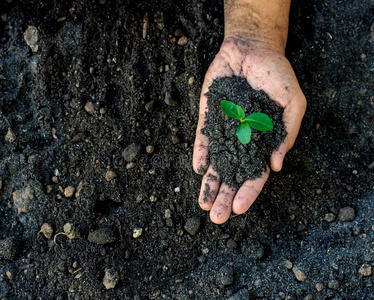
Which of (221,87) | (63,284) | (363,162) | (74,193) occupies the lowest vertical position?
(63,284)

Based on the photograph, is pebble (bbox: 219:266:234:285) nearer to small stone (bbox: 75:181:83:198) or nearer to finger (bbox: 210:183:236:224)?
finger (bbox: 210:183:236:224)

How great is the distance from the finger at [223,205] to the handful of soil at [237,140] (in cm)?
4

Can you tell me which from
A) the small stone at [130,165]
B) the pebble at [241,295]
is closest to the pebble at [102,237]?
the small stone at [130,165]

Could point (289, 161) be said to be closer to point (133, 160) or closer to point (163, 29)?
point (133, 160)

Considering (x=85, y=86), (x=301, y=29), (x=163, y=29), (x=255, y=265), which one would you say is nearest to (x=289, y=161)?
(x=255, y=265)

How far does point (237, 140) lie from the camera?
2.29 m

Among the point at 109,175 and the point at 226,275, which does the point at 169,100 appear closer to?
the point at 109,175

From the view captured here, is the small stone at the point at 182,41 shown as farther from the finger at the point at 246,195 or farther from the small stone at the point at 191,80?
the finger at the point at 246,195

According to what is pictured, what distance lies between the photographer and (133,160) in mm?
2578

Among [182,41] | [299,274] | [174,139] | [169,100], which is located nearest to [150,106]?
[169,100]

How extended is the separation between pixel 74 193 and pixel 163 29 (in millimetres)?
1113

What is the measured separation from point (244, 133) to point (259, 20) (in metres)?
0.88

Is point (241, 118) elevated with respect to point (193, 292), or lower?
elevated

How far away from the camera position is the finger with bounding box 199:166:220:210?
2240 millimetres
